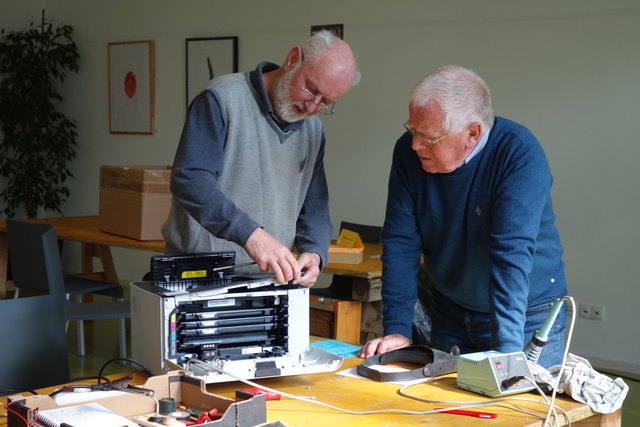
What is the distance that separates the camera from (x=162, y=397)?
1504mm

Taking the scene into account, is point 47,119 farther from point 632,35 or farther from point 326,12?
point 632,35

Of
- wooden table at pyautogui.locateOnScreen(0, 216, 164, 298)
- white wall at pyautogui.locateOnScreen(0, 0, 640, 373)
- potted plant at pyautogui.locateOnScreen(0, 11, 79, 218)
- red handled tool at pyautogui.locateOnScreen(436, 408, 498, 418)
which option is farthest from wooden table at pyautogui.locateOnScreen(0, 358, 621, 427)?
potted plant at pyautogui.locateOnScreen(0, 11, 79, 218)

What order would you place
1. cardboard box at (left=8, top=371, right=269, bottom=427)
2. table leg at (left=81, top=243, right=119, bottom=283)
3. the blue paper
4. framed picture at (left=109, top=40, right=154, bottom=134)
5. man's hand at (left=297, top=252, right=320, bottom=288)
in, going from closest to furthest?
1. cardboard box at (left=8, top=371, right=269, bottom=427)
2. man's hand at (left=297, top=252, right=320, bottom=288)
3. the blue paper
4. table leg at (left=81, top=243, right=119, bottom=283)
5. framed picture at (left=109, top=40, right=154, bottom=134)

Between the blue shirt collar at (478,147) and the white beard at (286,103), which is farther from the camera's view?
the white beard at (286,103)

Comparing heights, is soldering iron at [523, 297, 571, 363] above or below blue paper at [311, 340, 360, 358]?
above

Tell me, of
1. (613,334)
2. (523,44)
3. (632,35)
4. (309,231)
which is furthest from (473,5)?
(309,231)

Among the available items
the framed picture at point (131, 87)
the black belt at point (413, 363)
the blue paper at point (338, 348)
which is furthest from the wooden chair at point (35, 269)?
the framed picture at point (131, 87)

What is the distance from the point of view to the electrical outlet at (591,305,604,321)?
4668mm

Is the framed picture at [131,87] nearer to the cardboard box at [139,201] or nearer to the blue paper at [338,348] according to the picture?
the cardboard box at [139,201]

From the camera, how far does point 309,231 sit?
2168mm

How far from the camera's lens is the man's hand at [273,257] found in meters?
1.73

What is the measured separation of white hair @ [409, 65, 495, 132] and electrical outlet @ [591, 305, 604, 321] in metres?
3.23

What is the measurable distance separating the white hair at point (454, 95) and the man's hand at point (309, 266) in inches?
17.9

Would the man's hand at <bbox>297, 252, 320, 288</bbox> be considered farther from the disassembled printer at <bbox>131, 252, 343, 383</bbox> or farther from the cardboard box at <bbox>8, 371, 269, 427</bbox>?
the cardboard box at <bbox>8, 371, 269, 427</bbox>
